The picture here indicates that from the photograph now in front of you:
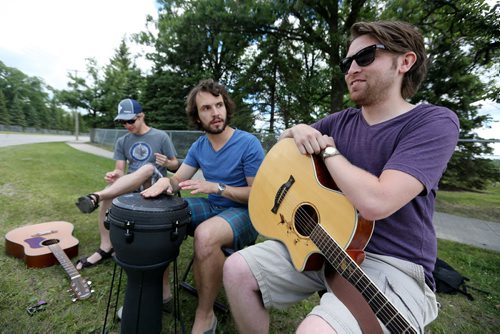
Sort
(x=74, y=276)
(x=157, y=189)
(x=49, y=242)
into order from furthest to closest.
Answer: (x=49, y=242), (x=74, y=276), (x=157, y=189)

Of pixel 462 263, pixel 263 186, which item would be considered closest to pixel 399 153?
pixel 263 186

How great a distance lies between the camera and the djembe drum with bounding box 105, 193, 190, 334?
4.54ft

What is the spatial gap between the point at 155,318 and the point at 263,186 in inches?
41.6

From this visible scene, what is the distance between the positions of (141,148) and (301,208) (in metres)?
2.35

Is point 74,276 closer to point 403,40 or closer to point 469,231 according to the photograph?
point 403,40

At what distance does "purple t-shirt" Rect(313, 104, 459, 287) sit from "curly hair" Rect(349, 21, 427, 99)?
0.20 metres

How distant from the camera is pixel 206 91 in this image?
221 centimetres

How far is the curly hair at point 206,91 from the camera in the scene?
87.1 inches

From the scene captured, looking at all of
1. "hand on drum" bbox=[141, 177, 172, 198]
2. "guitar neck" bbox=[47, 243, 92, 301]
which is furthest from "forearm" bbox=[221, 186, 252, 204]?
"guitar neck" bbox=[47, 243, 92, 301]

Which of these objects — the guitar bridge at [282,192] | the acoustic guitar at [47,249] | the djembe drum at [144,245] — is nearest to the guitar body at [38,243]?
the acoustic guitar at [47,249]

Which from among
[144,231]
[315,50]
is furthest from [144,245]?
[315,50]

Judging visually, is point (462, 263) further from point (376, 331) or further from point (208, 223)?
point (208, 223)

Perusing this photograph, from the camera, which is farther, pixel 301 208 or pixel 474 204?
pixel 474 204

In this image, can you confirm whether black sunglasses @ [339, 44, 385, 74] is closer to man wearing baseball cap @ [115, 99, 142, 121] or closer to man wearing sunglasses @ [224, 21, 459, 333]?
man wearing sunglasses @ [224, 21, 459, 333]
